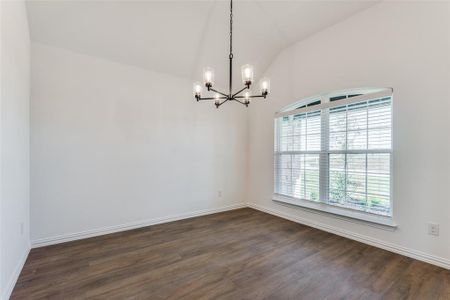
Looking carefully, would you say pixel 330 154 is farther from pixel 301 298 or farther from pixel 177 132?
pixel 177 132

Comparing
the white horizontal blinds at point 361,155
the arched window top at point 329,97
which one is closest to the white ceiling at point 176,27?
the arched window top at point 329,97

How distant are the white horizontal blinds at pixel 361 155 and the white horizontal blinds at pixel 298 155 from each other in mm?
283

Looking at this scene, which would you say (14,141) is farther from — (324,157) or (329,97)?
(329,97)

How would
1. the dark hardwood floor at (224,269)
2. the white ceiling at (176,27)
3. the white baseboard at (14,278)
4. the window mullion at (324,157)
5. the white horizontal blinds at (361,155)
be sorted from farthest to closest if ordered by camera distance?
the window mullion at (324,157), the white horizontal blinds at (361,155), the white ceiling at (176,27), the dark hardwood floor at (224,269), the white baseboard at (14,278)

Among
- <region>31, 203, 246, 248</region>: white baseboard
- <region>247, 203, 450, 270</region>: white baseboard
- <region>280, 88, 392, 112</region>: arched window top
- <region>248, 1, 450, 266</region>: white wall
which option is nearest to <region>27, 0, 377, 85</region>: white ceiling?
<region>248, 1, 450, 266</region>: white wall

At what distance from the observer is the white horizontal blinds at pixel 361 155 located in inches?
117

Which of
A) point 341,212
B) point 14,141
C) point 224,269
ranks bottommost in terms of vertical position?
point 224,269

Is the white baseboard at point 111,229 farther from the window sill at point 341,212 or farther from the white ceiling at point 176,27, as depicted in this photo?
the white ceiling at point 176,27

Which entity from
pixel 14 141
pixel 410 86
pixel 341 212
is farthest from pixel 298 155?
pixel 14 141

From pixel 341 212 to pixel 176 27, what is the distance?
3.91m

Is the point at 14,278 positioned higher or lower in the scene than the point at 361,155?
lower

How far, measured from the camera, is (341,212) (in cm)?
337

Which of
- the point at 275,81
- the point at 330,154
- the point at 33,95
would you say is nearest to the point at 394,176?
the point at 330,154

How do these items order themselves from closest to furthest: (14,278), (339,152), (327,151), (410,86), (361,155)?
(14,278), (410,86), (361,155), (339,152), (327,151)
